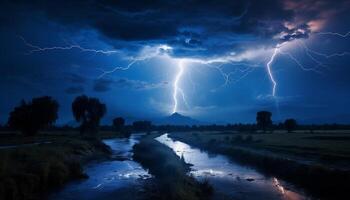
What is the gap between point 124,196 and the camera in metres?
24.4

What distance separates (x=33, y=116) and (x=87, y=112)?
2265 cm

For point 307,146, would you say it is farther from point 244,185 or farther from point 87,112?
point 87,112

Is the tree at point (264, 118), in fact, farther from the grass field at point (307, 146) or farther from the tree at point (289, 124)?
the grass field at point (307, 146)

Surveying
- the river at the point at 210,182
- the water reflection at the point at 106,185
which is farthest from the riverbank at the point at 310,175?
the water reflection at the point at 106,185

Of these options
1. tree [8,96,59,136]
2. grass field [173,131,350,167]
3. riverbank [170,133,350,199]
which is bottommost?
riverbank [170,133,350,199]

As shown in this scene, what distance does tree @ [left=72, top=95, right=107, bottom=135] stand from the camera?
4129 inches

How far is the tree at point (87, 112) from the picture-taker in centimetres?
10488

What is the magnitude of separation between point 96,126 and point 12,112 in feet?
86.0

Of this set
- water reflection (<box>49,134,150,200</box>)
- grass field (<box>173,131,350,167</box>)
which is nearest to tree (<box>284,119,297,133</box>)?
grass field (<box>173,131,350,167</box>)

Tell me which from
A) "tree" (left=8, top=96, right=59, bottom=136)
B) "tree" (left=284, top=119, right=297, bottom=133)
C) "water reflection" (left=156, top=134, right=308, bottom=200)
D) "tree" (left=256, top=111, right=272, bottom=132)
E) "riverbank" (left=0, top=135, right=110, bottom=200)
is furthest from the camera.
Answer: "tree" (left=256, top=111, right=272, bottom=132)

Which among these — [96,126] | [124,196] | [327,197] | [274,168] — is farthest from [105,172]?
[96,126]

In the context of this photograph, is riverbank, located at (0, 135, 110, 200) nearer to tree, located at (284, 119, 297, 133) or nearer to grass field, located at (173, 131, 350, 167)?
grass field, located at (173, 131, 350, 167)

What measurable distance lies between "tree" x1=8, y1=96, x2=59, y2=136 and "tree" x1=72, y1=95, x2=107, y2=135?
39.1 feet

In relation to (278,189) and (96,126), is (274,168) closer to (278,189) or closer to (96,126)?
(278,189)
